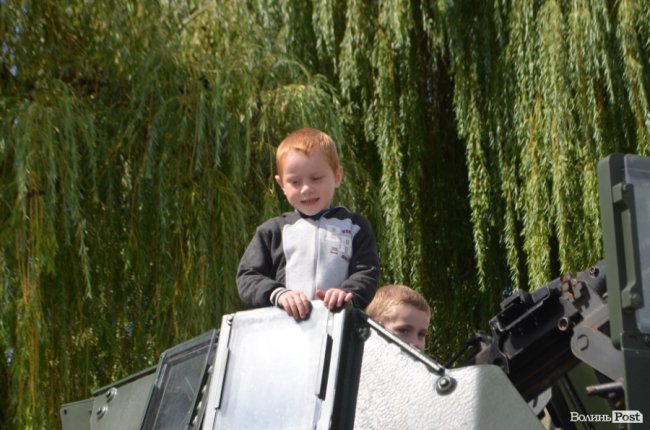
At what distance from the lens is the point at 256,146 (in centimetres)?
641

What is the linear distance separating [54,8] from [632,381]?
4611 mm

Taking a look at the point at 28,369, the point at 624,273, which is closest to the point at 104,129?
the point at 28,369

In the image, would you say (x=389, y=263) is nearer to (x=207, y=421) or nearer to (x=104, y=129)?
(x=104, y=129)

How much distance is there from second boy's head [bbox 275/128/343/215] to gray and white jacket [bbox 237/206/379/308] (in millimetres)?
72

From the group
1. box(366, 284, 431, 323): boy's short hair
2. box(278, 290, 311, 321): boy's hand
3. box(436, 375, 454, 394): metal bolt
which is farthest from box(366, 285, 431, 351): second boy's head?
box(436, 375, 454, 394): metal bolt

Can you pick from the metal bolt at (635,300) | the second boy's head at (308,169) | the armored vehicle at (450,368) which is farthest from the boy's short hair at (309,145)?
the metal bolt at (635,300)

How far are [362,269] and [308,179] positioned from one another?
0.94 ft

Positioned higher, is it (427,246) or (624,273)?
(624,273)

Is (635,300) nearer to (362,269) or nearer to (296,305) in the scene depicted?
(296,305)

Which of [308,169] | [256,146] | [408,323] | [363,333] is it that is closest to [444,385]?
[363,333]

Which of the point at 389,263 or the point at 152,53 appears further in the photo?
the point at 389,263

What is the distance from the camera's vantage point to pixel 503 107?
699 centimetres

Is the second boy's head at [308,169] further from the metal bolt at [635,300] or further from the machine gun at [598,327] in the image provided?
the metal bolt at [635,300]

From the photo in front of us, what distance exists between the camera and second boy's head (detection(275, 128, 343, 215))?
3189 mm
